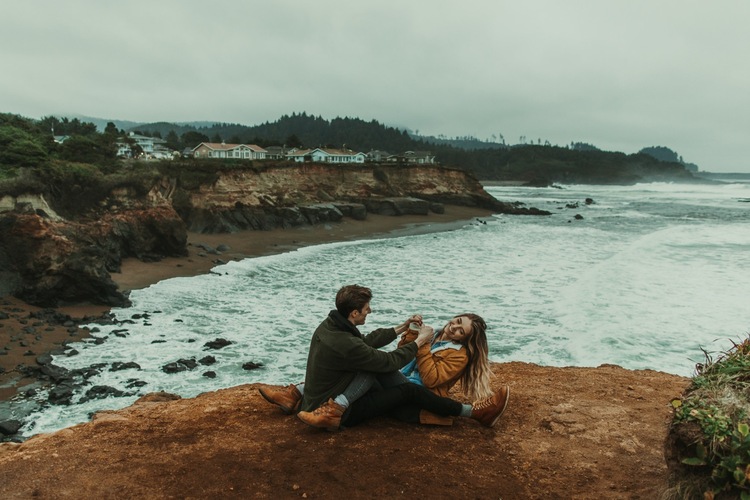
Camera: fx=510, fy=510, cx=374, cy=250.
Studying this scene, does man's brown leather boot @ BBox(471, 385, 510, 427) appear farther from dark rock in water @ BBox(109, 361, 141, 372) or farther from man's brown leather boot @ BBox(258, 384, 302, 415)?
dark rock in water @ BBox(109, 361, 141, 372)

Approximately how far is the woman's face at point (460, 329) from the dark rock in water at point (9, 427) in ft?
23.4

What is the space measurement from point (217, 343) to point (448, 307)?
6.66 m

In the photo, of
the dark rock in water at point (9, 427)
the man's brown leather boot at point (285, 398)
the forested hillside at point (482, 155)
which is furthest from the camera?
the forested hillside at point (482, 155)

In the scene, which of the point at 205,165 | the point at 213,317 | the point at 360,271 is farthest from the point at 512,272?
the point at 205,165

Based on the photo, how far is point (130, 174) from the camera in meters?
23.6

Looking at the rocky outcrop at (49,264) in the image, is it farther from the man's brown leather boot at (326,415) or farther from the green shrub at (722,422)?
the green shrub at (722,422)

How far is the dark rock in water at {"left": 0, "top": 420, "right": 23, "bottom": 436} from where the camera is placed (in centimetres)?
782

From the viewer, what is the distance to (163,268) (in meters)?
20.9

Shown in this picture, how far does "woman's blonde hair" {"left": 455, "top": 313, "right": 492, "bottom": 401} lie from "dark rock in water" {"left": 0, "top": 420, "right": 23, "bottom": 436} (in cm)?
713

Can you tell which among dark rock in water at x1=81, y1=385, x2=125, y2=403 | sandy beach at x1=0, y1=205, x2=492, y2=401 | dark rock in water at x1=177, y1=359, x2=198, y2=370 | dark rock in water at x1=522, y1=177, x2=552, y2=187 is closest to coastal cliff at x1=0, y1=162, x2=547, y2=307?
sandy beach at x1=0, y1=205, x2=492, y2=401

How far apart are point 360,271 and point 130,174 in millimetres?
11787

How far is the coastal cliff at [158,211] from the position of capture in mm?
14406

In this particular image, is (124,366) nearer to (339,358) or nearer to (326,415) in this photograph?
(326,415)

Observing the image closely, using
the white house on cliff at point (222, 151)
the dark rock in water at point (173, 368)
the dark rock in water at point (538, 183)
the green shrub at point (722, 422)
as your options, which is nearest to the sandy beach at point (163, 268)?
the dark rock in water at point (173, 368)
